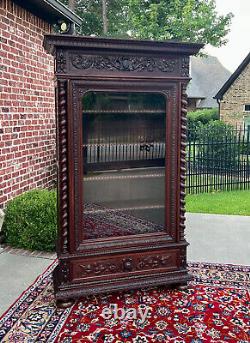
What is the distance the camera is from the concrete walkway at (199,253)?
3.04 metres

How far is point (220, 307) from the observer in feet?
8.75

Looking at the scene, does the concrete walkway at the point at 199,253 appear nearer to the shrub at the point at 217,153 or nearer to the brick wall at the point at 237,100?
the shrub at the point at 217,153

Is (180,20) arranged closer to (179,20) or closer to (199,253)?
(179,20)

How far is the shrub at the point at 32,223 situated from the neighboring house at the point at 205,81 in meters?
18.9

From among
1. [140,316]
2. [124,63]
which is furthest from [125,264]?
[124,63]

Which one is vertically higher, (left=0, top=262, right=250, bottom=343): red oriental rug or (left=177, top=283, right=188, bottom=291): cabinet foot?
(left=177, top=283, right=188, bottom=291): cabinet foot

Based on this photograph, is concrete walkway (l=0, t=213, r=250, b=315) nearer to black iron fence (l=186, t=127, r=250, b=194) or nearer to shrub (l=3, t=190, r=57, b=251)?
shrub (l=3, t=190, r=57, b=251)

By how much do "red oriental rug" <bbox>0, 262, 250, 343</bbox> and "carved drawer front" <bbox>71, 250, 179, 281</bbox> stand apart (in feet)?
0.64

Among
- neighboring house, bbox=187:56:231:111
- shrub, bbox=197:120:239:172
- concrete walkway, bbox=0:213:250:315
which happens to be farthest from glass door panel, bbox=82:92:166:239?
neighboring house, bbox=187:56:231:111

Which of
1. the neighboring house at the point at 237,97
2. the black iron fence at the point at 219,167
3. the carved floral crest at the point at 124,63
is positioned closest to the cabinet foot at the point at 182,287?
the carved floral crest at the point at 124,63

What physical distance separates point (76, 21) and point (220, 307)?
428 cm

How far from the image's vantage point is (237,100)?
15047 mm

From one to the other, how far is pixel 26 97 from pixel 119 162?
2.09m

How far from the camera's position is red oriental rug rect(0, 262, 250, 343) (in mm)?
2322
